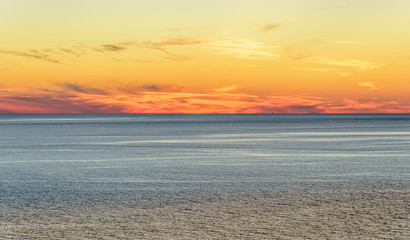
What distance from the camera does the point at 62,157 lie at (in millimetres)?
32844

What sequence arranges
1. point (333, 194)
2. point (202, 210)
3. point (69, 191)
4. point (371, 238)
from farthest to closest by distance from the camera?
point (69, 191), point (333, 194), point (202, 210), point (371, 238)

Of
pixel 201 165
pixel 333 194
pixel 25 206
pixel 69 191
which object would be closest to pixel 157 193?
pixel 69 191

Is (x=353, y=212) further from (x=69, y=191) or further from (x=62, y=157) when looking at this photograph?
(x=62, y=157)

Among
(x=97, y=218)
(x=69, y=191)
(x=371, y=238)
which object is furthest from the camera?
(x=69, y=191)

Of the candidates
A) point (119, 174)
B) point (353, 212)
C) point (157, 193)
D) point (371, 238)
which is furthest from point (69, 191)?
point (371, 238)

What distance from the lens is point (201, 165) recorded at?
2756 cm

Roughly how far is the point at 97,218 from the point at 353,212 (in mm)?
6031

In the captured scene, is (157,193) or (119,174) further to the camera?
(119,174)

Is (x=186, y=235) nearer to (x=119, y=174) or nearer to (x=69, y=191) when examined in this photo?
(x=69, y=191)

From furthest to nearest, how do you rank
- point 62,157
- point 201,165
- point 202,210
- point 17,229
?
point 62,157 → point 201,165 → point 202,210 → point 17,229

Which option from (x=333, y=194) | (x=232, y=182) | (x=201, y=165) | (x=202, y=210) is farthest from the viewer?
(x=201, y=165)

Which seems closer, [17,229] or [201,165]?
[17,229]

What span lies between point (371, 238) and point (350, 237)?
390 millimetres

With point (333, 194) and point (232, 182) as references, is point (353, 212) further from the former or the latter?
point (232, 182)
